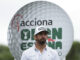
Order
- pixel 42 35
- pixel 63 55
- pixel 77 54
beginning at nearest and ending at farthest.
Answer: pixel 42 35 < pixel 63 55 < pixel 77 54

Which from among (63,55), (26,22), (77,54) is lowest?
(77,54)

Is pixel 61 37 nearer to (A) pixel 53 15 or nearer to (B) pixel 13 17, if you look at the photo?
(A) pixel 53 15

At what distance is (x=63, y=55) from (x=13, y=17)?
4.25 feet

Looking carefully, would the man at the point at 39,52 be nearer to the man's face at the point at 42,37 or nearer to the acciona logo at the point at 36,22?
the man's face at the point at 42,37

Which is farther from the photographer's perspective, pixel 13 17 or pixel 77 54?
pixel 77 54

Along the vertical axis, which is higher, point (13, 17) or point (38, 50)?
point (13, 17)

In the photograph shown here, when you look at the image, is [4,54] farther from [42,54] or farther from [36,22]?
[42,54]

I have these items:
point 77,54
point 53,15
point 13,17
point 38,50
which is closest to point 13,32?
point 13,17

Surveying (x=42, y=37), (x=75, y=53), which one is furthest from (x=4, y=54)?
(x=42, y=37)

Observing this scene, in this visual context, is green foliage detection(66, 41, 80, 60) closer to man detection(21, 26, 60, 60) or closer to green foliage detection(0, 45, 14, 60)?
green foliage detection(0, 45, 14, 60)

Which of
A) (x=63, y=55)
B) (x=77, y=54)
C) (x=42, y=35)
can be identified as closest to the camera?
(x=42, y=35)

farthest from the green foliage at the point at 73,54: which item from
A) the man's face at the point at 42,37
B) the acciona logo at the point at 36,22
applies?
the man's face at the point at 42,37

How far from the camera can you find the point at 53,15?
9258 mm

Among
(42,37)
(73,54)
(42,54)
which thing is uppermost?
(42,37)
